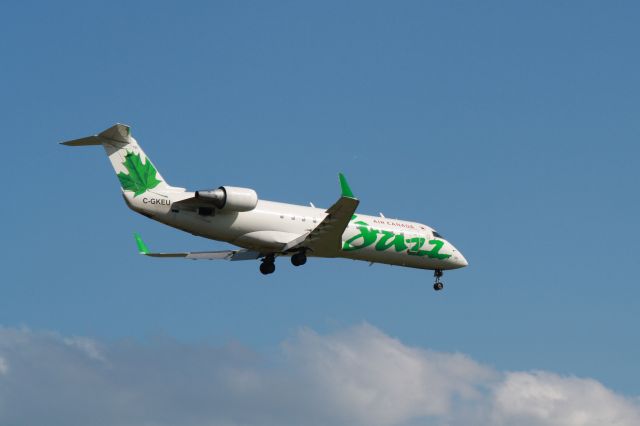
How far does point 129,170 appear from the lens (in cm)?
4444

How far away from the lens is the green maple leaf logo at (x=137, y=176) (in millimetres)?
44312

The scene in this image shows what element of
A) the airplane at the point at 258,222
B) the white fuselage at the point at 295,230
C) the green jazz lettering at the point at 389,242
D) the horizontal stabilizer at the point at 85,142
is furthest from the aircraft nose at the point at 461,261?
the horizontal stabilizer at the point at 85,142

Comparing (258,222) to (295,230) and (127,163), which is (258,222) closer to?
(295,230)

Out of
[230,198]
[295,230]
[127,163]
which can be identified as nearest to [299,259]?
[295,230]

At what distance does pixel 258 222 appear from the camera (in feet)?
152

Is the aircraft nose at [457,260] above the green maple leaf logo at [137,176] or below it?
above

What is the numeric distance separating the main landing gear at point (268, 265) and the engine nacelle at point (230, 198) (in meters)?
4.40

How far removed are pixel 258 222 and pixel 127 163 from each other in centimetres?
590

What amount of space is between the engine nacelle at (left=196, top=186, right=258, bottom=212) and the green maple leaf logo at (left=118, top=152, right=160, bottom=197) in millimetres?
1989

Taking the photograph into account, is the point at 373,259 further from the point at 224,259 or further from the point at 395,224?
the point at 224,259

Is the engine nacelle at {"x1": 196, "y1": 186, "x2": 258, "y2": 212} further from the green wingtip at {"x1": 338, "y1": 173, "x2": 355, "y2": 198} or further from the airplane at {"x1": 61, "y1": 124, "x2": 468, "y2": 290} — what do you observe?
the green wingtip at {"x1": 338, "y1": 173, "x2": 355, "y2": 198}

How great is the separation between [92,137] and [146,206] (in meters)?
3.42

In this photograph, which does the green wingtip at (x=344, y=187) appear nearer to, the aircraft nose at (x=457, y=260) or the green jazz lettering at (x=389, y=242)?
the green jazz lettering at (x=389, y=242)

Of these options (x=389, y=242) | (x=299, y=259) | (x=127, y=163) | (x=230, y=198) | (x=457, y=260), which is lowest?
(x=299, y=259)
